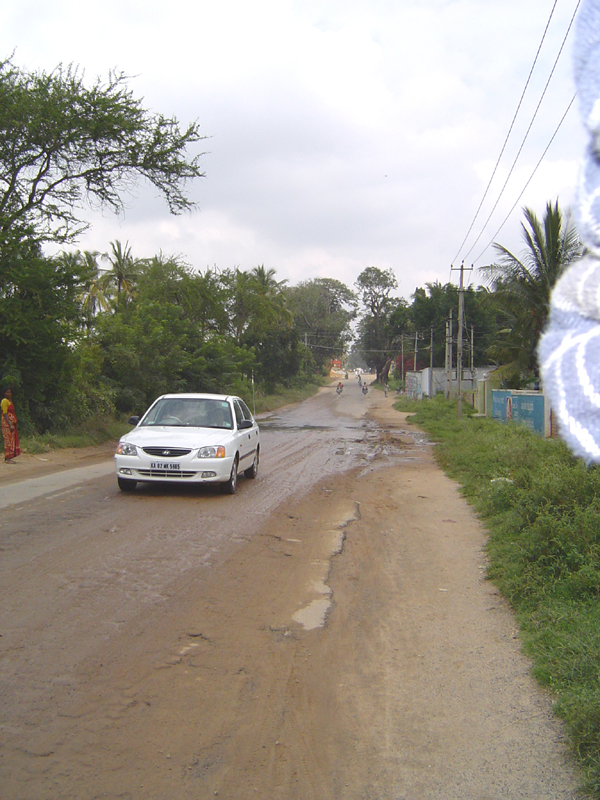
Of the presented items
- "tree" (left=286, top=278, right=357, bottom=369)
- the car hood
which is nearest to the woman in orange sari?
the car hood

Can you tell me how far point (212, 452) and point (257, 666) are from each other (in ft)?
18.8

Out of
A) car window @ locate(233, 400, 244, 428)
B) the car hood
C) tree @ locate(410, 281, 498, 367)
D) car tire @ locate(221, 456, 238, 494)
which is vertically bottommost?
car tire @ locate(221, 456, 238, 494)

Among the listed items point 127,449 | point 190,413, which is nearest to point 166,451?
point 127,449

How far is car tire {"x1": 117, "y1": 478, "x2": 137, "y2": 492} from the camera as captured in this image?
32.2ft

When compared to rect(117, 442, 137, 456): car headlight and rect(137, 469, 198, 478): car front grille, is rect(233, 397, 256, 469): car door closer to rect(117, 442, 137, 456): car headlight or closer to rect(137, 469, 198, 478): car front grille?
rect(137, 469, 198, 478): car front grille

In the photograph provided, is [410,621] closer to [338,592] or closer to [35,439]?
[338,592]

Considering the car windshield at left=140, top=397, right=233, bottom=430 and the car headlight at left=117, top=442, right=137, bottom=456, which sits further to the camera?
the car windshield at left=140, top=397, right=233, bottom=430

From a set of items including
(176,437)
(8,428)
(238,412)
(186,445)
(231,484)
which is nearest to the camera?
(186,445)

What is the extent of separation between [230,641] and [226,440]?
5649 millimetres

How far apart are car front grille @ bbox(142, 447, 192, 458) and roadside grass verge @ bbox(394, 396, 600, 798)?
4282 mm

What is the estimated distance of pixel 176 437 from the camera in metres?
9.88

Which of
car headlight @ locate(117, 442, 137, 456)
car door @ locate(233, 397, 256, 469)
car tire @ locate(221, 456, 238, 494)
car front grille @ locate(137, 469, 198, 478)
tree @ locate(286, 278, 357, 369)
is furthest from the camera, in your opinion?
tree @ locate(286, 278, 357, 369)

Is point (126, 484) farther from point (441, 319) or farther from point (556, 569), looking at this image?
point (441, 319)

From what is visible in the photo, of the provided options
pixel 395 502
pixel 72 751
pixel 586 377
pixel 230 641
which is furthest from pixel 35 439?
pixel 586 377
